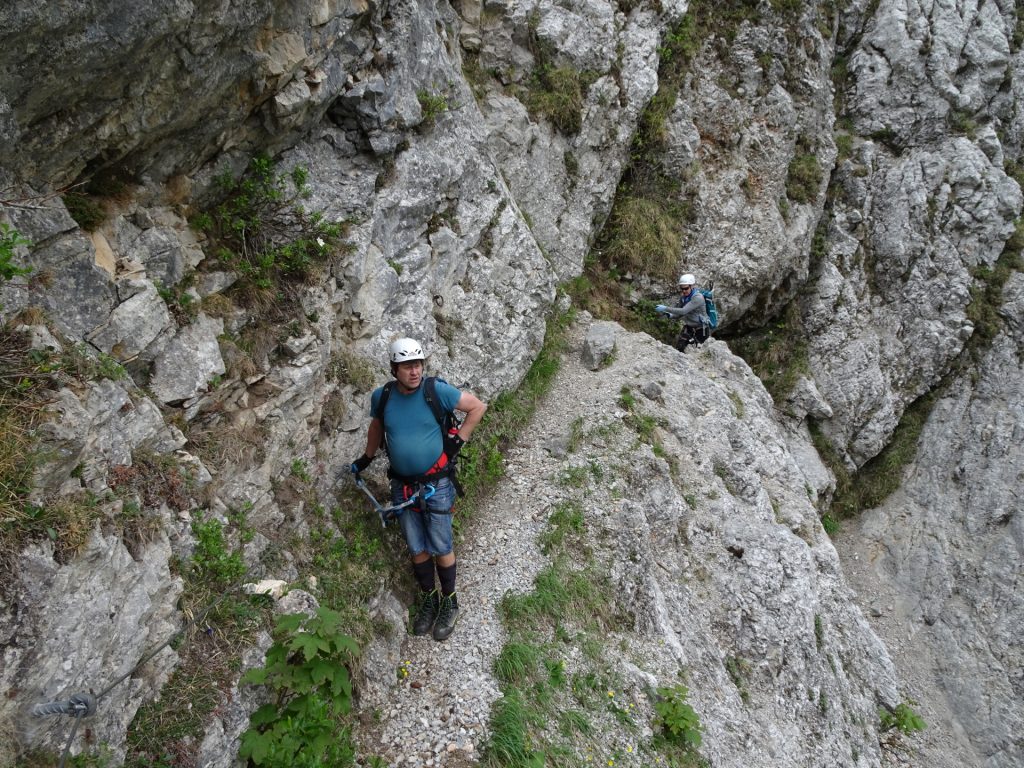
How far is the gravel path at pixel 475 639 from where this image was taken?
5.50 m

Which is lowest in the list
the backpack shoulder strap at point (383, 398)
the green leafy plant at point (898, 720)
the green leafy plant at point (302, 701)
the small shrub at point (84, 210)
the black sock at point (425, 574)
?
the green leafy plant at point (898, 720)

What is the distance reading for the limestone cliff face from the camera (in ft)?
15.7

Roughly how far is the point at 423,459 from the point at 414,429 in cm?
34

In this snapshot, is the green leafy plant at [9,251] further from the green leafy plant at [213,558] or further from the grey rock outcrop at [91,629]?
the green leafy plant at [213,558]

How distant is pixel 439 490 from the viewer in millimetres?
6336

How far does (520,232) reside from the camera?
11500 mm

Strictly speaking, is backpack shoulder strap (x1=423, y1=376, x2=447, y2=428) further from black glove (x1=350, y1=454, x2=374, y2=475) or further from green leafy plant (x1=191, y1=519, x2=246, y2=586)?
green leafy plant (x1=191, y1=519, x2=246, y2=586)

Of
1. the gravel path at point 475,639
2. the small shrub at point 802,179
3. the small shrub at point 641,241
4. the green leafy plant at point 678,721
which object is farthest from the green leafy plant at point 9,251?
the small shrub at point 802,179

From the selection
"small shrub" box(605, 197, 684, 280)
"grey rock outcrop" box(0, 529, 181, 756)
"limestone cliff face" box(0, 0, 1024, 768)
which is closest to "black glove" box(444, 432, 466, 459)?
"limestone cliff face" box(0, 0, 1024, 768)

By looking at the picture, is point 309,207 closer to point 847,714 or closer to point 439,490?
point 439,490

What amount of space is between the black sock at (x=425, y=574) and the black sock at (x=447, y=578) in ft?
0.46

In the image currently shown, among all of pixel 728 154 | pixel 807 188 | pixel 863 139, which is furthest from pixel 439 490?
pixel 863 139

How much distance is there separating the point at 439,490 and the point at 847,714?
353 inches

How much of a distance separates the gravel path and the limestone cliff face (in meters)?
1.81
